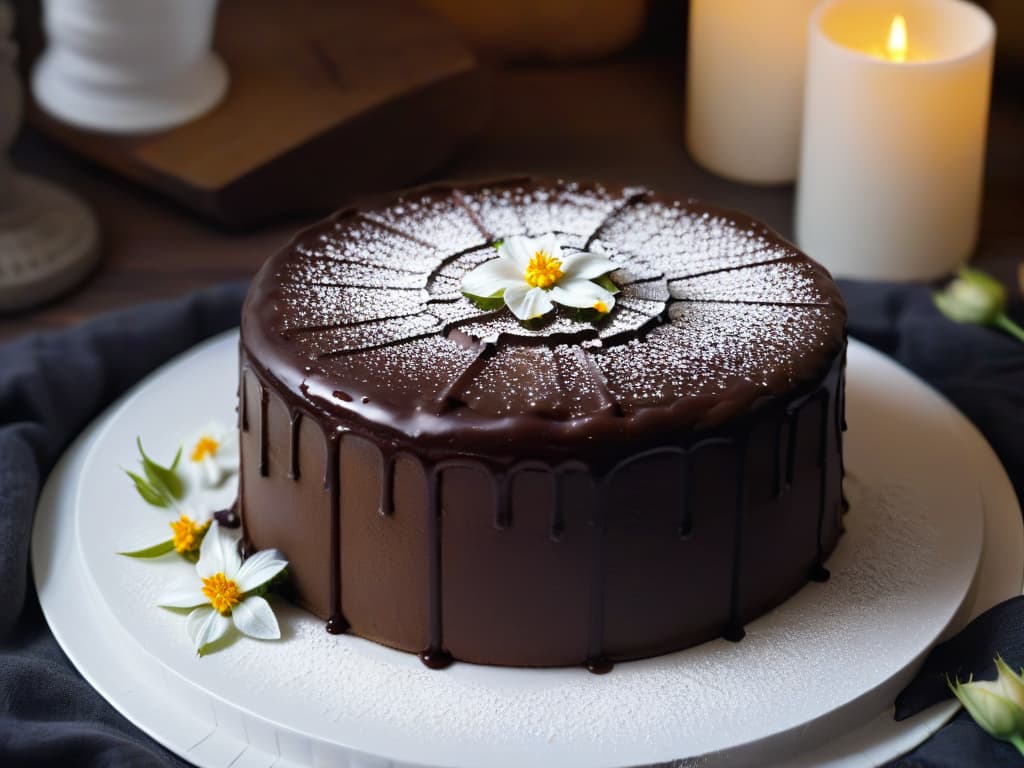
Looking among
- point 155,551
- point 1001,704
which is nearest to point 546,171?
point 155,551

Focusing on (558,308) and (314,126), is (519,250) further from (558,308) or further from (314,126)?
(314,126)

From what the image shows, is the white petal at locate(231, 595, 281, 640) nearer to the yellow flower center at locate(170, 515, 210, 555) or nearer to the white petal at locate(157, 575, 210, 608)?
the white petal at locate(157, 575, 210, 608)

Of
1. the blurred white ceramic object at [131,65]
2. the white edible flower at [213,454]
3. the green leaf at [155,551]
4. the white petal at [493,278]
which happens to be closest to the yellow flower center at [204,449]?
the white edible flower at [213,454]

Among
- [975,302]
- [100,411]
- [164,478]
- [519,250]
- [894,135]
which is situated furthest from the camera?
[894,135]

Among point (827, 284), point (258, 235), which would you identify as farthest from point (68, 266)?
point (827, 284)

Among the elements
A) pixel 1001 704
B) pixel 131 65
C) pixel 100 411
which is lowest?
pixel 100 411

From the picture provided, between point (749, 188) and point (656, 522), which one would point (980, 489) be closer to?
point (656, 522)
